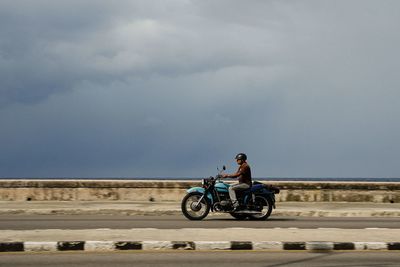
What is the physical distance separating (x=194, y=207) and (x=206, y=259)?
6669 mm

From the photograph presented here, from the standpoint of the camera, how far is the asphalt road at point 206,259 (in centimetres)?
766

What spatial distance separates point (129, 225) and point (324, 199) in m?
9.91

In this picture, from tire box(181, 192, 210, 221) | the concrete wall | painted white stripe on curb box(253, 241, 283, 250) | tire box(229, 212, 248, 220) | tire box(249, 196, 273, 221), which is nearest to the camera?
painted white stripe on curb box(253, 241, 283, 250)

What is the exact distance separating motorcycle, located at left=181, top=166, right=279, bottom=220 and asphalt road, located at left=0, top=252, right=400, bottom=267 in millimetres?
6051

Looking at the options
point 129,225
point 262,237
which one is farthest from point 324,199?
point 262,237

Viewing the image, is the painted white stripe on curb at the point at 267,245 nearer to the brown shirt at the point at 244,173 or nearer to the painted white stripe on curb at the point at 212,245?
the painted white stripe on curb at the point at 212,245

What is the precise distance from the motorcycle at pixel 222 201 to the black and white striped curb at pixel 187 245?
5.59m

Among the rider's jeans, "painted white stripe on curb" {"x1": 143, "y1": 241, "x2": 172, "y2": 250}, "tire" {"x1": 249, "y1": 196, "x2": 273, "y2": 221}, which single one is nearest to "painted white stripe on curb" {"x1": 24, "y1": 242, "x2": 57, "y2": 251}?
"painted white stripe on curb" {"x1": 143, "y1": 241, "x2": 172, "y2": 250}

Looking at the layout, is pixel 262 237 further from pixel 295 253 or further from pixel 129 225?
pixel 129 225

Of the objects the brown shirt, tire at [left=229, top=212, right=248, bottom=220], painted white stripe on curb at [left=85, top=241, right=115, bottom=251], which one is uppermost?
the brown shirt

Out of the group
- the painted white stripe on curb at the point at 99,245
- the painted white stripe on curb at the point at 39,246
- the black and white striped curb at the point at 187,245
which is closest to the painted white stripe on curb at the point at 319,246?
the black and white striped curb at the point at 187,245

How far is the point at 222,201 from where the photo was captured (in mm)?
14750

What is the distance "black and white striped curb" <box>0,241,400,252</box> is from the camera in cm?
883

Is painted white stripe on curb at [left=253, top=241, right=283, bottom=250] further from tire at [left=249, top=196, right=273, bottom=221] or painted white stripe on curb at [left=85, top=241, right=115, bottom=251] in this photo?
tire at [left=249, top=196, right=273, bottom=221]
